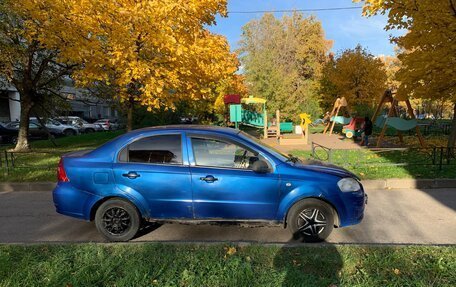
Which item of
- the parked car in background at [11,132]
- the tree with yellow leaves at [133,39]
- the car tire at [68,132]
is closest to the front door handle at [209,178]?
the tree with yellow leaves at [133,39]

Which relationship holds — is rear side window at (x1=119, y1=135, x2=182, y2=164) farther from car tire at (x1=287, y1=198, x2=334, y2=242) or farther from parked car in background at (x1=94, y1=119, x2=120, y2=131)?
parked car in background at (x1=94, y1=119, x2=120, y2=131)

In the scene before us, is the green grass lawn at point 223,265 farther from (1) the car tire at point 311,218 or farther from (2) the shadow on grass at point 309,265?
(1) the car tire at point 311,218

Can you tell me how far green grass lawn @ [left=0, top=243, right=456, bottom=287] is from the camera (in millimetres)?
3039

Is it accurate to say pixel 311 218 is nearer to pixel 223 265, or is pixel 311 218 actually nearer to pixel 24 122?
pixel 223 265

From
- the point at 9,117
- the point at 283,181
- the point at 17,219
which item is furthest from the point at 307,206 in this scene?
the point at 9,117

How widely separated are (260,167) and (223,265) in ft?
4.37

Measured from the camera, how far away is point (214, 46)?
9148mm

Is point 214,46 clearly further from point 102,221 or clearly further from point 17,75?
point 17,75

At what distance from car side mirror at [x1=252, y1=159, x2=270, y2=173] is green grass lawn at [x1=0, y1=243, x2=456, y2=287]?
37.5 inches

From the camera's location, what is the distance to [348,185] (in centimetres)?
423

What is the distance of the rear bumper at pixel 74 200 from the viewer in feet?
14.2

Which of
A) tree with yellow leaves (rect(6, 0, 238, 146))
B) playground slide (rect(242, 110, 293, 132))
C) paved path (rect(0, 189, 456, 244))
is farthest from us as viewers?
playground slide (rect(242, 110, 293, 132))

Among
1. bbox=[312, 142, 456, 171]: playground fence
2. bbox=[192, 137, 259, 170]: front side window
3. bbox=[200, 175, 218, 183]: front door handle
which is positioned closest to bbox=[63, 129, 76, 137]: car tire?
bbox=[312, 142, 456, 171]: playground fence

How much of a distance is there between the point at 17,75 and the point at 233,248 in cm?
1486
